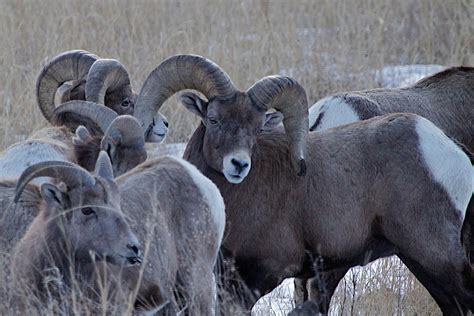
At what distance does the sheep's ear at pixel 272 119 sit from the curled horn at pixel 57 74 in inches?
88.9

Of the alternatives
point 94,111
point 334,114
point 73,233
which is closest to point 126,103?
point 94,111

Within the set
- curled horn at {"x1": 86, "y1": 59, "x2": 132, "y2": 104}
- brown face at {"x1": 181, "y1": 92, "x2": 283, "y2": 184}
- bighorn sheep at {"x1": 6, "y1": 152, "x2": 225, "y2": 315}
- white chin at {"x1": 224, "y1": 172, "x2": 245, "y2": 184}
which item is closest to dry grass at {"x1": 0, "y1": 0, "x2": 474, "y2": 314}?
curled horn at {"x1": 86, "y1": 59, "x2": 132, "y2": 104}

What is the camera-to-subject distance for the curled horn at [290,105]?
27.8 ft

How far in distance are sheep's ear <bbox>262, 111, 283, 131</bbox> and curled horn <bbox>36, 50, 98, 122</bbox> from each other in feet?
7.41

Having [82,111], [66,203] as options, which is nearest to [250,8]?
[82,111]

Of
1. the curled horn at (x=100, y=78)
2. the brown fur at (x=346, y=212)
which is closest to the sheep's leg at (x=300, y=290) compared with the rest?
the brown fur at (x=346, y=212)

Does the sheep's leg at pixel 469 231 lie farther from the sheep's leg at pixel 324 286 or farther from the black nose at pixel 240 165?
the black nose at pixel 240 165

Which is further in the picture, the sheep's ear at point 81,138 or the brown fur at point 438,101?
the brown fur at point 438,101

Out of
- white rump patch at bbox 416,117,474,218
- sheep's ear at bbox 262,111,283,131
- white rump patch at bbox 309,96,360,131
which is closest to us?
white rump patch at bbox 416,117,474,218

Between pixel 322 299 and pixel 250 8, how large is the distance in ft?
29.1

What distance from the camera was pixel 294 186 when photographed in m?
8.49

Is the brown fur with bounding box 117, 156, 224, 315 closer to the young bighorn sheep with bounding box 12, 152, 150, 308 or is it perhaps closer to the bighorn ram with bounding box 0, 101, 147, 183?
the young bighorn sheep with bounding box 12, 152, 150, 308

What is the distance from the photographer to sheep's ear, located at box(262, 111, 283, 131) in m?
8.77

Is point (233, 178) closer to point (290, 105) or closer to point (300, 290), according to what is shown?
point (290, 105)
